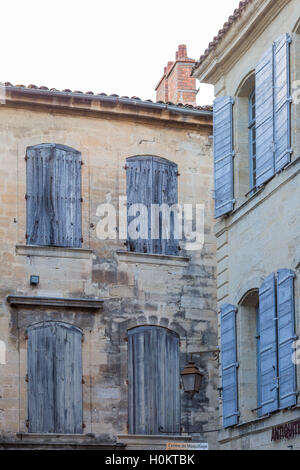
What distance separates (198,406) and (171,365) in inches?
36.5

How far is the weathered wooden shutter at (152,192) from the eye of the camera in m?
22.1

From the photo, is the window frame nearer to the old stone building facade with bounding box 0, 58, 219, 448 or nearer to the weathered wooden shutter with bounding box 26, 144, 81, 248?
the old stone building facade with bounding box 0, 58, 219, 448

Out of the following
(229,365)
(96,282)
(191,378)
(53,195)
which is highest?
(53,195)

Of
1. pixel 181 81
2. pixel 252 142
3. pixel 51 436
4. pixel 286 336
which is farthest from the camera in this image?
pixel 181 81

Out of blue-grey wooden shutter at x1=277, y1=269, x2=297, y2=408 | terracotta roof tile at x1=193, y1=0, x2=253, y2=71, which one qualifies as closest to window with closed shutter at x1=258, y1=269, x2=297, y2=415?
blue-grey wooden shutter at x1=277, y1=269, x2=297, y2=408

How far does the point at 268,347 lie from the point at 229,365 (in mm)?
1444

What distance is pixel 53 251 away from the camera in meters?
21.3

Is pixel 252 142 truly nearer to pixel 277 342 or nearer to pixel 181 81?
pixel 277 342

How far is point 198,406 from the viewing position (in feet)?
71.5

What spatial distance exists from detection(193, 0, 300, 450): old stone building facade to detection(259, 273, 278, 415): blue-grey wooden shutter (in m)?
0.01

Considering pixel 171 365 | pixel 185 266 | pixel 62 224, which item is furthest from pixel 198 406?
pixel 62 224

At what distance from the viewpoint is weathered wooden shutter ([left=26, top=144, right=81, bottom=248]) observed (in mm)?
21422

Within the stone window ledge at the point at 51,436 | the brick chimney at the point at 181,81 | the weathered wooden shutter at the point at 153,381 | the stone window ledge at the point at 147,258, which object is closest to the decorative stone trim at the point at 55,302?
the weathered wooden shutter at the point at 153,381

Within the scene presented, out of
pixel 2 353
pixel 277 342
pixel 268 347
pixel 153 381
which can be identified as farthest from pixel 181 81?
pixel 277 342
